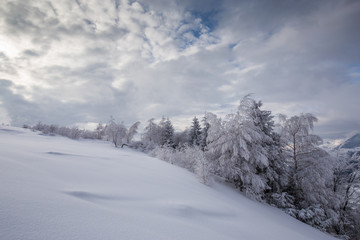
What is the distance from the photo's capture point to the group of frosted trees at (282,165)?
11156 millimetres

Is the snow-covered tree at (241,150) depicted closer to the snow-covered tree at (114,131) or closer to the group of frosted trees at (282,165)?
the group of frosted trees at (282,165)

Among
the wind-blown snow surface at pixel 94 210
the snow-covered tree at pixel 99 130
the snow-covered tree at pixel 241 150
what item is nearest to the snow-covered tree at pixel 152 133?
the snow-covered tree at pixel 99 130

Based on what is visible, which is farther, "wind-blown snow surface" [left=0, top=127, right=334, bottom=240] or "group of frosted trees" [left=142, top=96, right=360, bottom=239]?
"group of frosted trees" [left=142, top=96, right=360, bottom=239]

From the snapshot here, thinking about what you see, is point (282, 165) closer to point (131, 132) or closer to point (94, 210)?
point (94, 210)

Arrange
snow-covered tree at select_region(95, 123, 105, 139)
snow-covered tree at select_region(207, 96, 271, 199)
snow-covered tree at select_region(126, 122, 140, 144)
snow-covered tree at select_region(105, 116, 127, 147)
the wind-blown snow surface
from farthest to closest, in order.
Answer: snow-covered tree at select_region(95, 123, 105, 139) < snow-covered tree at select_region(126, 122, 140, 144) < snow-covered tree at select_region(105, 116, 127, 147) < snow-covered tree at select_region(207, 96, 271, 199) < the wind-blown snow surface

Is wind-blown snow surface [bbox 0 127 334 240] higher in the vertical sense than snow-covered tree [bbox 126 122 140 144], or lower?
lower

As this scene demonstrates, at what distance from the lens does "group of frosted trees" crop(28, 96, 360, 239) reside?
11.2m

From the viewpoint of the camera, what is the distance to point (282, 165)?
13.2m

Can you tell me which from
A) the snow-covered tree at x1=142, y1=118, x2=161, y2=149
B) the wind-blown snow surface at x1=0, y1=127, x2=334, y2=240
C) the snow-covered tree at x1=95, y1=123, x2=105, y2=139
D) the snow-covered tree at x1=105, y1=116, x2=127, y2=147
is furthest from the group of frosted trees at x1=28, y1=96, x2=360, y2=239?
the snow-covered tree at x1=95, y1=123, x2=105, y2=139

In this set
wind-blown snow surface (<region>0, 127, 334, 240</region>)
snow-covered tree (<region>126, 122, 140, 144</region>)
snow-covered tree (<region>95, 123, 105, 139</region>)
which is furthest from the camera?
snow-covered tree (<region>95, 123, 105, 139</region>)

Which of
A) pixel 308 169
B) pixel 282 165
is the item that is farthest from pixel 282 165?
pixel 308 169

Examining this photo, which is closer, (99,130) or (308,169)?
(308,169)

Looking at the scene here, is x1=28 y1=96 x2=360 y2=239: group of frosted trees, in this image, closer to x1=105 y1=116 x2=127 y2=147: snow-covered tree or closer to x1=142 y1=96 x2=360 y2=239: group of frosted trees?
x1=142 y1=96 x2=360 y2=239: group of frosted trees

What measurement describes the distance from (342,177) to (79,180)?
21.0 m
